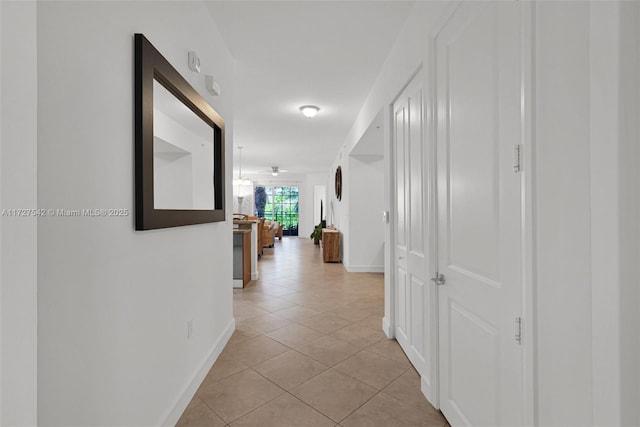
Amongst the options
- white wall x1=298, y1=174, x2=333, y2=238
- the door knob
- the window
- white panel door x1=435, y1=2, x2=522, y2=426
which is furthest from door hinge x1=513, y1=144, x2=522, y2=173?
the window

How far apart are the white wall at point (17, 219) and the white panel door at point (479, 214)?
136 centimetres

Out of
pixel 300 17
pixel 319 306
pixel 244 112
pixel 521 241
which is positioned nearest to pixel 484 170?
pixel 521 241

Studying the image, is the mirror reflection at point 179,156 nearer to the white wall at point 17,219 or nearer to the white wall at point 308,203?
the white wall at point 17,219

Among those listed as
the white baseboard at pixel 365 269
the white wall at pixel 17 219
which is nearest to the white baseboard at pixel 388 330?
the white wall at pixel 17 219

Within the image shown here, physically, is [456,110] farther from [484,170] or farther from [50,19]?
[50,19]

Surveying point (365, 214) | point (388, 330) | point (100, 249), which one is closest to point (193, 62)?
point (100, 249)

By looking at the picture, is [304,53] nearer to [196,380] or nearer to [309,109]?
[309,109]

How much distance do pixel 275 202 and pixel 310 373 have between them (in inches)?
463

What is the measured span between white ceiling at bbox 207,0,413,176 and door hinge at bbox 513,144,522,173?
162 centimetres

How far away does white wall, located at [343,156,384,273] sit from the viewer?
240 inches

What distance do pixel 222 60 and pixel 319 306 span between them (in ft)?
9.20

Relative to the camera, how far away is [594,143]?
2.60 feet

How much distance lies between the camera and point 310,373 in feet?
7.44

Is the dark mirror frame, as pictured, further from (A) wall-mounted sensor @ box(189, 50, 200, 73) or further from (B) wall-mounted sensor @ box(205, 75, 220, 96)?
(B) wall-mounted sensor @ box(205, 75, 220, 96)
